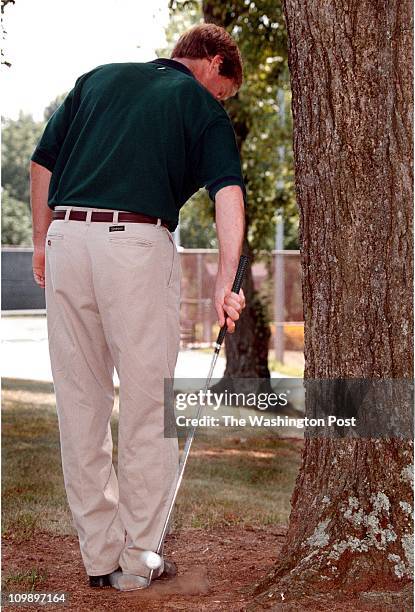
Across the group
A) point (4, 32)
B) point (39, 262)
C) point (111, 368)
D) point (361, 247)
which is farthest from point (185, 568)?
point (4, 32)

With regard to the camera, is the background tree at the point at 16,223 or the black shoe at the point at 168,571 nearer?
the black shoe at the point at 168,571

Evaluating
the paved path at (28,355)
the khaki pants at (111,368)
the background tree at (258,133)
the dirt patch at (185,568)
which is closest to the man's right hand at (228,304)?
the khaki pants at (111,368)

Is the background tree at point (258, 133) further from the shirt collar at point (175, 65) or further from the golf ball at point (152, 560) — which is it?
the golf ball at point (152, 560)

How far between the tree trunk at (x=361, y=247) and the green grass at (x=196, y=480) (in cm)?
105

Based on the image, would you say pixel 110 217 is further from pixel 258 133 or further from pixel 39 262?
pixel 258 133

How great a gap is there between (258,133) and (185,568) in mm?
7321

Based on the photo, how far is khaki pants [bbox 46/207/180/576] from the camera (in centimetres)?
284

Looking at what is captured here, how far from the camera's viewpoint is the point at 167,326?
2.91 meters

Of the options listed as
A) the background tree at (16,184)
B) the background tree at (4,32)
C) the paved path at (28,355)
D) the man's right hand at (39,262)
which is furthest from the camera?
the background tree at (16,184)

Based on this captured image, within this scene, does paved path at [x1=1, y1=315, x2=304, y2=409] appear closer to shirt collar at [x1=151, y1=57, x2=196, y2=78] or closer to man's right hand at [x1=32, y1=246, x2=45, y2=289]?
man's right hand at [x1=32, y1=246, x2=45, y2=289]

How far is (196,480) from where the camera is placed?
531cm

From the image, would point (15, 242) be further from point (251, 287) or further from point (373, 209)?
point (373, 209)

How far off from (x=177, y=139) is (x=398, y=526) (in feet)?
4.25

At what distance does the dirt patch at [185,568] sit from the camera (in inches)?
113
